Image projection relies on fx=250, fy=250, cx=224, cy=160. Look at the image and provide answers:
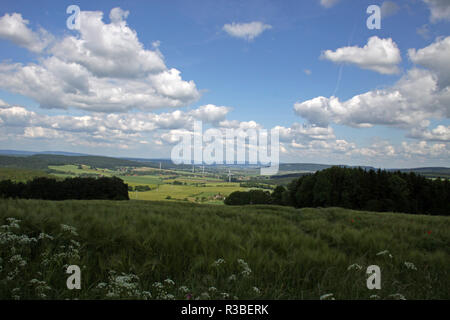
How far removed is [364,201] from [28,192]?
80.0m

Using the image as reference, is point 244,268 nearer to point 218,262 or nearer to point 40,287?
point 218,262

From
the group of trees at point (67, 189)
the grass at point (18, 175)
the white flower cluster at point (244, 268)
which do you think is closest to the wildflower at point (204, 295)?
the white flower cluster at point (244, 268)

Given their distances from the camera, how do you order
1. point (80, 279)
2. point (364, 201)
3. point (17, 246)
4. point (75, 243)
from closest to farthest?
point (80, 279), point (17, 246), point (75, 243), point (364, 201)

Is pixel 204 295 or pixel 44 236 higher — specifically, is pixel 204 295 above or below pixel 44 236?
below

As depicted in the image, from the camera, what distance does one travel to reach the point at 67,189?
65.8 m

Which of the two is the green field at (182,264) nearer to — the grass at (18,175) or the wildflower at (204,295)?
the wildflower at (204,295)

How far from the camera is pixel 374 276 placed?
169 inches

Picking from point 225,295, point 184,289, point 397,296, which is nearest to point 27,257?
point 184,289

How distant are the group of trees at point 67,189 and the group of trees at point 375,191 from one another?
48270 millimetres

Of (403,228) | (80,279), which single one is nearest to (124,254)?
(80,279)

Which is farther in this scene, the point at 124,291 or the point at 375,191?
the point at 375,191

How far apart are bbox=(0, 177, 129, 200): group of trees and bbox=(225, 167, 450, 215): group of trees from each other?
4827 centimetres

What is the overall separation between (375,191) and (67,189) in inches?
2956
